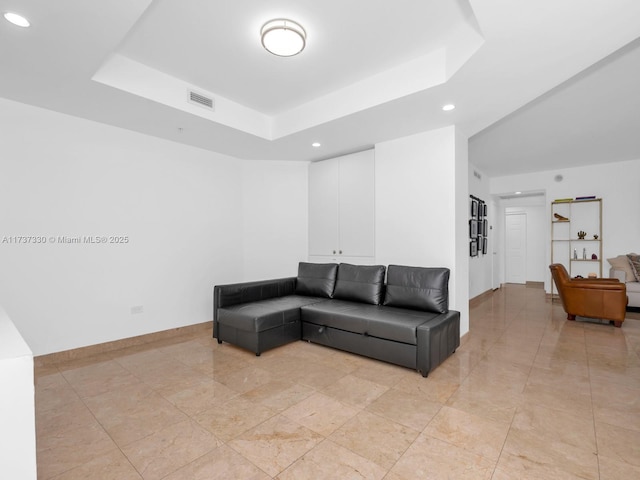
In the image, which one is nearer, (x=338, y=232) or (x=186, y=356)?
(x=186, y=356)

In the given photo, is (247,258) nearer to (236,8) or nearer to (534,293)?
(236,8)

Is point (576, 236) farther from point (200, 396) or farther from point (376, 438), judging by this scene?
point (200, 396)

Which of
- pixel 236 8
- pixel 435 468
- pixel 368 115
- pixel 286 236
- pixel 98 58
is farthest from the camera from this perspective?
pixel 286 236

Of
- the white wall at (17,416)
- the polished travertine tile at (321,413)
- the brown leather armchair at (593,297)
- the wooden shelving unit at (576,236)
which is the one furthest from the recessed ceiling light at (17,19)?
the wooden shelving unit at (576,236)

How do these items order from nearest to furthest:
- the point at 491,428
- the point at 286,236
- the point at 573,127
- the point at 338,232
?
the point at 491,428, the point at 573,127, the point at 338,232, the point at 286,236

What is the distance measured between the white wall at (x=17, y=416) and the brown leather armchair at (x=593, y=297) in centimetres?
610

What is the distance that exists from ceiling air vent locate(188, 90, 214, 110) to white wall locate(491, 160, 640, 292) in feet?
23.6

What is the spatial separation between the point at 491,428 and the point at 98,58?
12.8ft

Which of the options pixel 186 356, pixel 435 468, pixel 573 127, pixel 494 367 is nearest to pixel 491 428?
pixel 435 468

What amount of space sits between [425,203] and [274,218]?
250 centimetres

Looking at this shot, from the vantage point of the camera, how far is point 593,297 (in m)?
4.59

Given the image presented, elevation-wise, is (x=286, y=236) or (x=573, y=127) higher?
(x=573, y=127)

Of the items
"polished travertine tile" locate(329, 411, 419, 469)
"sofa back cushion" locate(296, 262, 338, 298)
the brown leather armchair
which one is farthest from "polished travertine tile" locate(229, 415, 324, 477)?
the brown leather armchair

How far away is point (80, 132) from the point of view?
3451mm
